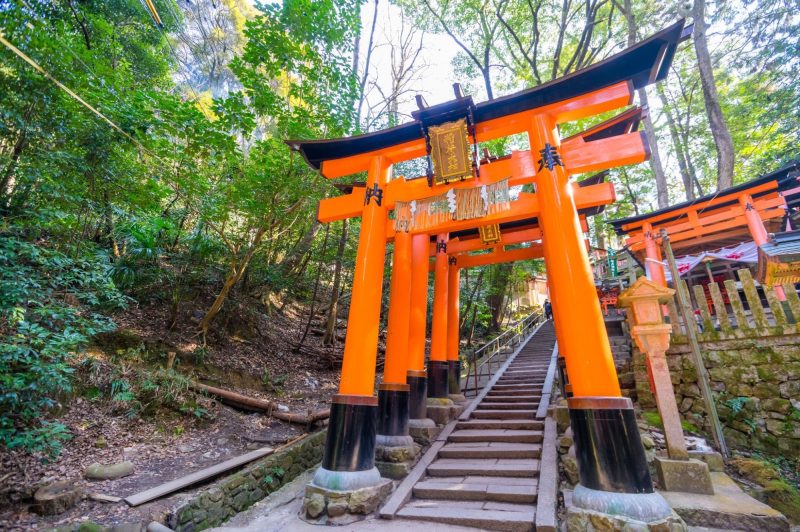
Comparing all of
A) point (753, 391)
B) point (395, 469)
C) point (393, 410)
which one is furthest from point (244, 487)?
point (753, 391)

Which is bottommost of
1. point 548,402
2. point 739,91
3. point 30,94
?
point 548,402

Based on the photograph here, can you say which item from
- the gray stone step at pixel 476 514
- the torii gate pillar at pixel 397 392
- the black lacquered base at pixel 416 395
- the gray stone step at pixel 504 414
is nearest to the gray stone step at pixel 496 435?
the gray stone step at pixel 504 414

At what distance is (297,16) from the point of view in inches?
300

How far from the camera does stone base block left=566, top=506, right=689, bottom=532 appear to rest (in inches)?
136

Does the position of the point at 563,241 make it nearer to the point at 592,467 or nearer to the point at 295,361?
the point at 592,467

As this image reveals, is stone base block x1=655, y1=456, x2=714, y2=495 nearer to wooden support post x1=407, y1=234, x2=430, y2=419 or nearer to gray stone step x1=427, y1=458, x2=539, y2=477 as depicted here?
gray stone step x1=427, y1=458, x2=539, y2=477

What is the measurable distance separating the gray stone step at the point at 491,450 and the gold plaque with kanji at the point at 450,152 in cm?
473

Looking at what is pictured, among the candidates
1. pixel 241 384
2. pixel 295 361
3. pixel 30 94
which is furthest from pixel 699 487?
pixel 30 94

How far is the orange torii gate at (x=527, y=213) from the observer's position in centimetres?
406

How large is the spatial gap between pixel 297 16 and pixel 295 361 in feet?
29.6

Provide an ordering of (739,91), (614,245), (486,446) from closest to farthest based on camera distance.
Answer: (486,446) < (739,91) < (614,245)

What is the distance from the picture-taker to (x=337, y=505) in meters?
4.57

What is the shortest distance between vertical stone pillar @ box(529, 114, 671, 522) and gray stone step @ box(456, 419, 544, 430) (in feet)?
9.26

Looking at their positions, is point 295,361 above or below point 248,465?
above
